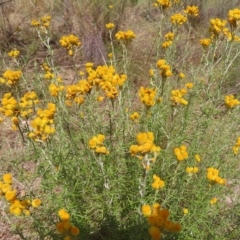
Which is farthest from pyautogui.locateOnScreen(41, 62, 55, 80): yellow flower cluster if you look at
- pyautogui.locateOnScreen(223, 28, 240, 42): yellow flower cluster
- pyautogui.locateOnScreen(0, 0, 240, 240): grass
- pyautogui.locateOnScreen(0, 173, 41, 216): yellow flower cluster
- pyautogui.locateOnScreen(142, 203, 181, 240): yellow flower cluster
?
pyautogui.locateOnScreen(142, 203, 181, 240): yellow flower cluster

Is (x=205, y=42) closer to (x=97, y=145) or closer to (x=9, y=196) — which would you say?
(x=97, y=145)

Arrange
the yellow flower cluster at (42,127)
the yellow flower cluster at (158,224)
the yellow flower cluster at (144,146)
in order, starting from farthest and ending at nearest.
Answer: the yellow flower cluster at (42,127) → the yellow flower cluster at (144,146) → the yellow flower cluster at (158,224)

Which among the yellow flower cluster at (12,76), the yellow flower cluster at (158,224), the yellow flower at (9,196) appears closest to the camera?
the yellow flower cluster at (158,224)

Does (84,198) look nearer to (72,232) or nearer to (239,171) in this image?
(72,232)

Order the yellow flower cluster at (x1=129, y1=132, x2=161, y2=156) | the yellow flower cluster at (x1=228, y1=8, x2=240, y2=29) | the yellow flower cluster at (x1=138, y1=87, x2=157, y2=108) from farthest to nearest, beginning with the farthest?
the yellow flower cluster at (x1=228, y1=8, x2=240, y2=29) < the yellow flower cluster at (x1=138, y1=87, x2=157, y2=108) < the yellow flower cluster at (x1=129, y1=132, x2=161, y2=156)

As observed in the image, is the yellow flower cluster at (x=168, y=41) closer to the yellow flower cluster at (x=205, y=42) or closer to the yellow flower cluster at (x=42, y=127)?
the yellow flower cluster at (x=205, y=42)

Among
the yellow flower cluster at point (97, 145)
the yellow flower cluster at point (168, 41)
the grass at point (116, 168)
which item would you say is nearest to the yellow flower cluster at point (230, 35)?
the grass at point (116, 168)

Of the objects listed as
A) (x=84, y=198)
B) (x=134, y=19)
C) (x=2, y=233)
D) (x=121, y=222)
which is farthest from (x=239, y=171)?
(x=134, y=19)

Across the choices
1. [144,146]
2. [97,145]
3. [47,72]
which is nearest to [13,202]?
[97,145]

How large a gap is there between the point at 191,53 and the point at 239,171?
292 centimetres

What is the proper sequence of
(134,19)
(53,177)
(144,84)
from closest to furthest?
(53,177) < (144,84) < (134,19)

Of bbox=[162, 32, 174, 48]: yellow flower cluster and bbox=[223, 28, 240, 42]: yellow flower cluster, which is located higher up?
bbox=[223, 28, 240, 42]: yellow flower cluster

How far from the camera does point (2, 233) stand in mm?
2668

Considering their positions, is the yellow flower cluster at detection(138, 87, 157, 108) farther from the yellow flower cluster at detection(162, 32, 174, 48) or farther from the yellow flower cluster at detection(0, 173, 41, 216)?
the yellow flower cluster at detection(162, 32, 174, 48)
